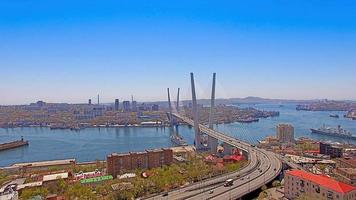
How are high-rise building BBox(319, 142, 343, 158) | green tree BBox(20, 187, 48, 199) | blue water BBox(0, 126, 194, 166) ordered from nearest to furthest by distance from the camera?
green tree BBox(20, 187, 48, 199) < high-rise building BBox(319, 142, 343, 158) < blue water BBox(0, 126, 194, 166)

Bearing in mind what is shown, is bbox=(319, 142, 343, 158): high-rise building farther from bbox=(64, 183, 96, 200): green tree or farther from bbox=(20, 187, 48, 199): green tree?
bbox=(20, 187, 48, 199): green tree

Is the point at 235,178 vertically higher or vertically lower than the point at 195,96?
lower

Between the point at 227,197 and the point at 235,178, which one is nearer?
the point at 227,197

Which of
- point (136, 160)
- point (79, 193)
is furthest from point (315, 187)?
point (136, 160)

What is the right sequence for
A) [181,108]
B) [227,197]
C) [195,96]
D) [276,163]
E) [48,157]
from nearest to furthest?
[227,197] → [276,163] → [195,96] → [48,157] → [181,108]

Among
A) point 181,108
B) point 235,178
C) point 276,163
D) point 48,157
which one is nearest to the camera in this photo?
point 235,178

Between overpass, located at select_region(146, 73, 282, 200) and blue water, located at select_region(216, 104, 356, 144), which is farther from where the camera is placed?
blue water, located at select_region(216, 104, 356, 144)

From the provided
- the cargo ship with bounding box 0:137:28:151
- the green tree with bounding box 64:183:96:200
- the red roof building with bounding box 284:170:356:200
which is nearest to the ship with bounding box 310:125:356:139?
the red roof building with bounding box 284:170:356:200

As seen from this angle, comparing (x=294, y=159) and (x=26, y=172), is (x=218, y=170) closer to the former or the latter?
(x=294, y=159)

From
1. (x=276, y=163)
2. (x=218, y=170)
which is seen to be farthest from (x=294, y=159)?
(x=218, y=170)
